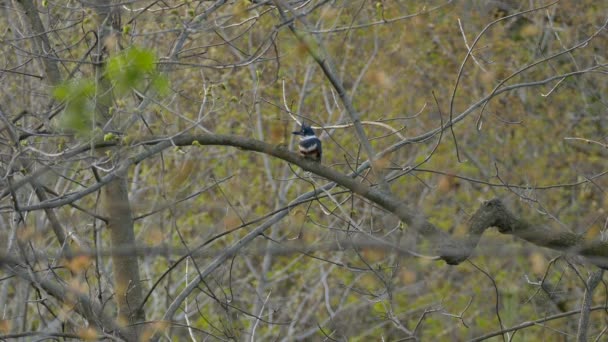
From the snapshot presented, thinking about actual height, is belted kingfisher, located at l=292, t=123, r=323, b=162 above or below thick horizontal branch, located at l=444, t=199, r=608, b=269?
above

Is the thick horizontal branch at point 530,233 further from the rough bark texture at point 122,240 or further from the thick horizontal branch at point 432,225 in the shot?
the rough bark texture at point 122,240

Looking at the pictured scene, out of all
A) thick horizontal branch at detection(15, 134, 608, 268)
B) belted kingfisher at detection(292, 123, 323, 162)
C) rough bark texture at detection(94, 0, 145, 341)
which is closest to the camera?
thick horizontal branch at detection(15, 134, 608, 268)

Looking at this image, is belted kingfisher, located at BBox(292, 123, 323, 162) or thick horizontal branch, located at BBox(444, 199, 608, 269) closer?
thick horizontal branch, located at BBox(444, 199, 608, 269)

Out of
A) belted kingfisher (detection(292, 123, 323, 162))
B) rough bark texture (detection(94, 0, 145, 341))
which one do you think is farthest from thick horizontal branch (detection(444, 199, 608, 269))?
rough bark texture (detection(94, 0, 145, 341))

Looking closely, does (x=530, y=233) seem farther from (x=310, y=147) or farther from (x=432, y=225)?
(x=310, y=147)

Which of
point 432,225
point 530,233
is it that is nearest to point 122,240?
point 432,225

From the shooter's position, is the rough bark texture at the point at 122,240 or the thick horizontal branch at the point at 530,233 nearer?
the thick horizontal branch at the point at 530,233

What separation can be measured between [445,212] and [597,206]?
6.88ft

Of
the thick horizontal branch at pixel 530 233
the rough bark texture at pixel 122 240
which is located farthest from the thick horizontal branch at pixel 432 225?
the rough bark texture at pixel 122 240

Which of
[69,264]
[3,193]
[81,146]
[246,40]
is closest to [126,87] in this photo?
[81,146]

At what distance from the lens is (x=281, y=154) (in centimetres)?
445

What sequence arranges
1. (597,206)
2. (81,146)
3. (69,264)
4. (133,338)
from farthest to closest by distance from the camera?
(597,206), (133,338), (69,264), (81,146)

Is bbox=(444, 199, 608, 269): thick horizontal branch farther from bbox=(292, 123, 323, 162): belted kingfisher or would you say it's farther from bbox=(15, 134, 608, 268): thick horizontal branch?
bbox=(292, 123, 323, 162): belted kingfisher

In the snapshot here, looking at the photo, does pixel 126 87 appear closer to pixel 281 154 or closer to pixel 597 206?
pixel 281 154
